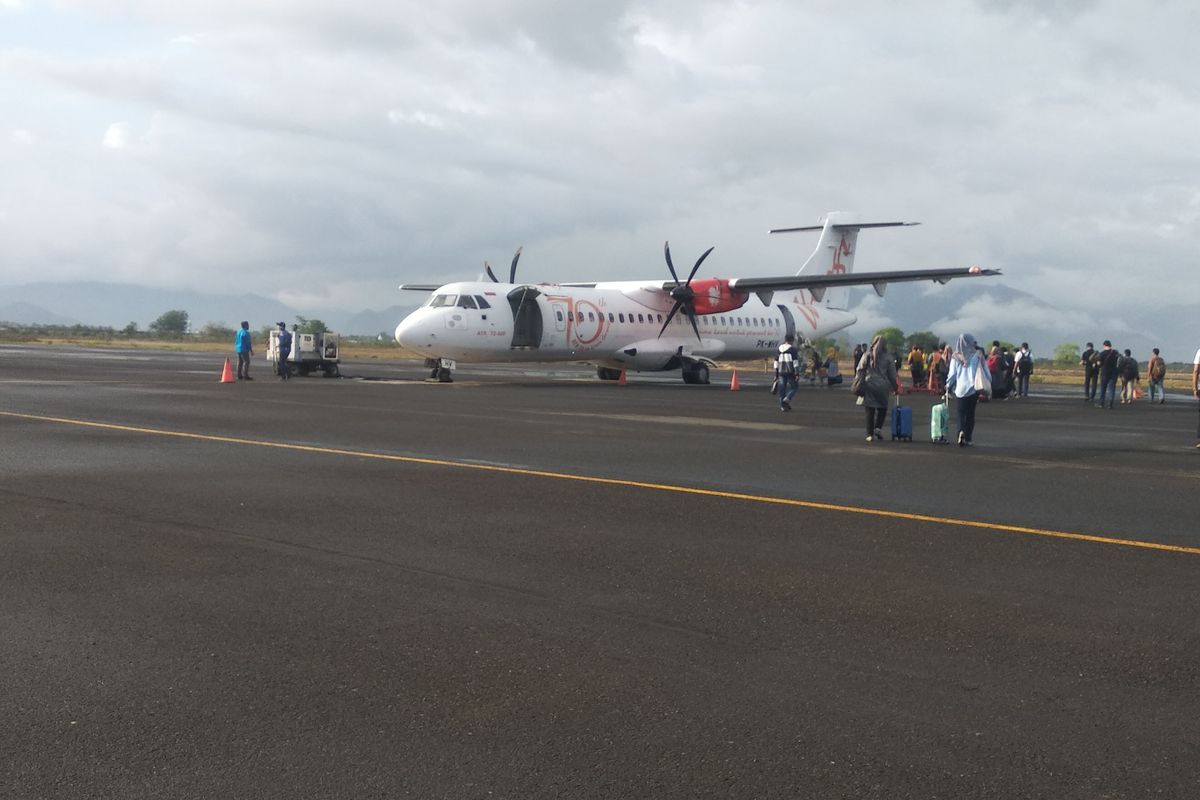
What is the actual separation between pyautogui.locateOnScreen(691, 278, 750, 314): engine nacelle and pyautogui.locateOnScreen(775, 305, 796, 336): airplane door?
637 centimetres

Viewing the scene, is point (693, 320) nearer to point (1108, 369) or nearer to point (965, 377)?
point (1108, 369)

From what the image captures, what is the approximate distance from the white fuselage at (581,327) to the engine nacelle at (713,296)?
89cm

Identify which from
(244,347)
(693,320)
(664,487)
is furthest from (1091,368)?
(244,347)

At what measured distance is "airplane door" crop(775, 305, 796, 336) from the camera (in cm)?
4269

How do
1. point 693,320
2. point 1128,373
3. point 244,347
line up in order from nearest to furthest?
point 1128,373
point 244,347
point 693,320

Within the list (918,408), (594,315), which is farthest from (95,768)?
(594,315)

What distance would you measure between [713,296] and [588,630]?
103 ft

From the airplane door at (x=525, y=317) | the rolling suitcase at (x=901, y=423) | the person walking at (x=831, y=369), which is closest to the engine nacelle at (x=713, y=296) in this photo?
the person walking at (x=831, y=369)

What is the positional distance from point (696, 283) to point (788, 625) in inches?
1228

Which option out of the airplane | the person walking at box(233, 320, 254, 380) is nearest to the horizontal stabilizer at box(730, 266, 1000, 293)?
the airplane

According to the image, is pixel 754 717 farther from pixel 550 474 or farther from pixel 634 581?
pixel 550 474

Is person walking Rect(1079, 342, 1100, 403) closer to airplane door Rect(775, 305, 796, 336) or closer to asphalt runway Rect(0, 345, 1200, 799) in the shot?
airplane door Rect(775, 305, 796, 336)

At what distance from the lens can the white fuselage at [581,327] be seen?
30.3 meters

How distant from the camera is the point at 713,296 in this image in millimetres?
36438
